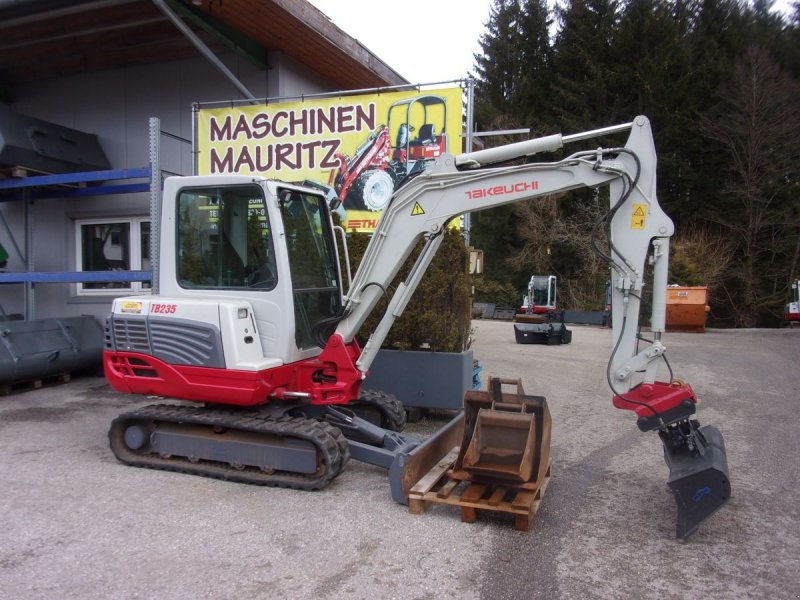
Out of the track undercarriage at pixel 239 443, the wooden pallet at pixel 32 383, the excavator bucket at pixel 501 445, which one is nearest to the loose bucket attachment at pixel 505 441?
the excavator bucket at pixel 501 445

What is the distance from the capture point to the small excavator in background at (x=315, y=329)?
445 cm

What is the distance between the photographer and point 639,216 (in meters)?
4.45

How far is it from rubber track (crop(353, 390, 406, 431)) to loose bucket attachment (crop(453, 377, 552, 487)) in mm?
1272

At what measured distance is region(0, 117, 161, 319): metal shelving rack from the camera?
27.2 feet

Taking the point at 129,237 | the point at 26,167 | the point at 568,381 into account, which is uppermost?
the point at 26,167

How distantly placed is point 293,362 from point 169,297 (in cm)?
125

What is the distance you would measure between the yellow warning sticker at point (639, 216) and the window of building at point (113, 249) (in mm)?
7907

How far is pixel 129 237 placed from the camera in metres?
10.4

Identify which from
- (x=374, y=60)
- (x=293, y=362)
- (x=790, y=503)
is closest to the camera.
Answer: (x=790, y=503)

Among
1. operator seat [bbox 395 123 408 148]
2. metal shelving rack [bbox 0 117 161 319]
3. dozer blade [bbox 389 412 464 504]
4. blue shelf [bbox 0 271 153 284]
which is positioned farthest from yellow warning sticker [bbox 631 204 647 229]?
blue shelf [bbox 0 271 153 284]

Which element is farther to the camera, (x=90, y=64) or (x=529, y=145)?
(x=90, y=64)

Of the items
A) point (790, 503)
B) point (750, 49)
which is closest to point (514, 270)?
point (750, 49)

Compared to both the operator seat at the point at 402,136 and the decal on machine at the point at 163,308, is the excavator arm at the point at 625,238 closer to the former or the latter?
the decal on machine at the point at 163,308

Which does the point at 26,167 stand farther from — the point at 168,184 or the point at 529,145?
the point at 529,145
